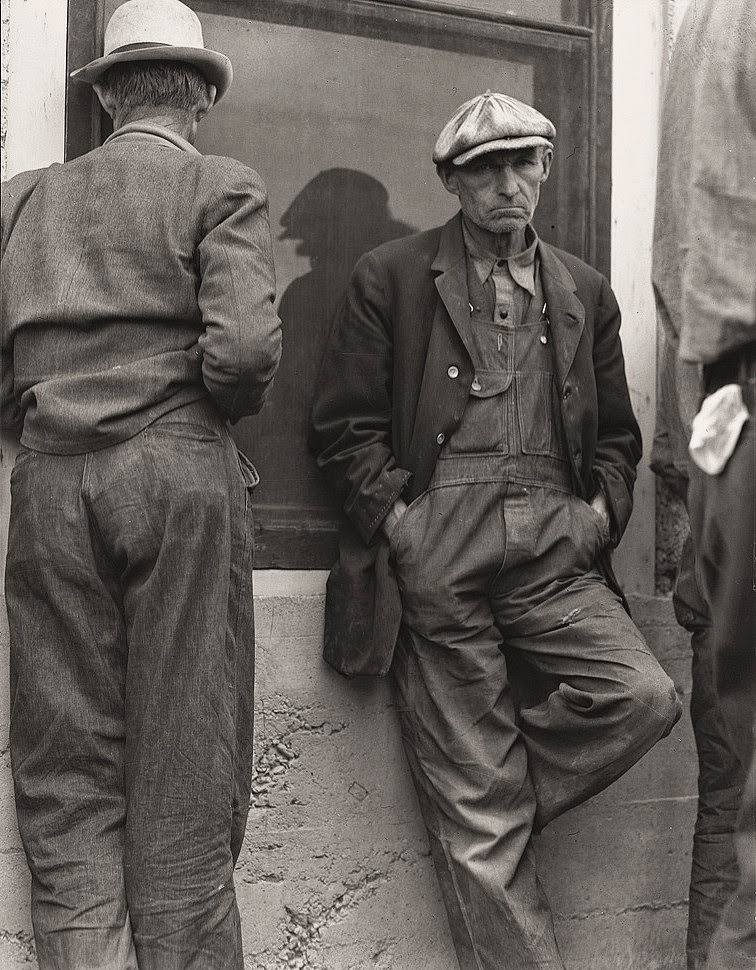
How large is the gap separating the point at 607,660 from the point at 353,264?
1.43 meters

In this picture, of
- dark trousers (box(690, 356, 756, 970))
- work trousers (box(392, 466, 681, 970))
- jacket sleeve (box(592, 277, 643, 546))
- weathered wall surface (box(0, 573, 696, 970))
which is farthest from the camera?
jacket sleeve (box(592, 277, 643, 546))

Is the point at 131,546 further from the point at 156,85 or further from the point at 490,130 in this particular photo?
the point at 490,130

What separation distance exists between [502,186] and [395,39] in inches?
29.8

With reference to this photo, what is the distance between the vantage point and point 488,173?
400 centimetres

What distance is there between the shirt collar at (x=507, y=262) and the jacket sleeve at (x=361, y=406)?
28cm

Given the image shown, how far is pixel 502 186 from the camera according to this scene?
13.1ft

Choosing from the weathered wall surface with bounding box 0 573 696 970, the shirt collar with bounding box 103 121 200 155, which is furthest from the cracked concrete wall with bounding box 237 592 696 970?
the shirt collar with bounding box 103 121 200 155

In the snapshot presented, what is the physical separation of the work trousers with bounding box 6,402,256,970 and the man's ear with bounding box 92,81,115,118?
0.90 metres

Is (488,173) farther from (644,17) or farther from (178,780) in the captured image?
(178,780)

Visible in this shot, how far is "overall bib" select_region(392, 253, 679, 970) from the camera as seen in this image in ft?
12.6

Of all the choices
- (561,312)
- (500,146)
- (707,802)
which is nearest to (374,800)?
(707,802)

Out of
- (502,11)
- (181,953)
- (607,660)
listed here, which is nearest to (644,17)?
(502,11)

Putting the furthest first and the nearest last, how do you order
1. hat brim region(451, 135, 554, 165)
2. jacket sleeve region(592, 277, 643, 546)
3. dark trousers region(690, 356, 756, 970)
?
jacket sleeve region(592, 277, 643, 546) → hat brim region(451, 135, 554, 165) → dark trousers region(690, 356, 756, 970)

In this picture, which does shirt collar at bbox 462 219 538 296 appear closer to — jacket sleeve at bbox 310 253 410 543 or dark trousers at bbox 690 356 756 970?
jacket sleeve at bbox 310 253 410 543
